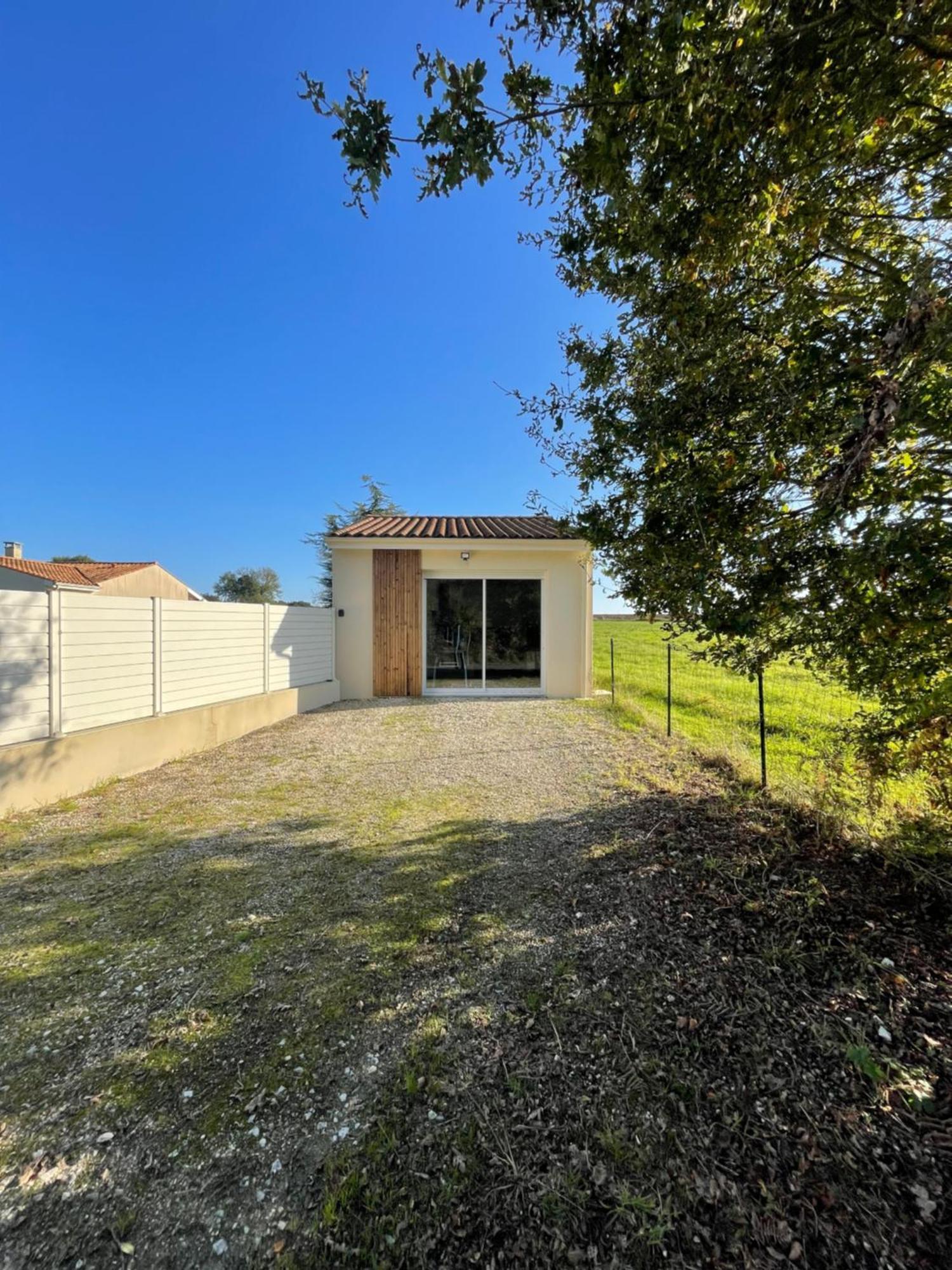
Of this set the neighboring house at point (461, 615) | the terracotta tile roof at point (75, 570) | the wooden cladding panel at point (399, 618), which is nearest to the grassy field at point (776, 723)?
the neighboring house at point (461, 615)

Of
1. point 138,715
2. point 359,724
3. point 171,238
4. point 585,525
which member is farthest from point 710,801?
point 171,238

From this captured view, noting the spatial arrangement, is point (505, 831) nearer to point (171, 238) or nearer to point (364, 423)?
point (171, 238)

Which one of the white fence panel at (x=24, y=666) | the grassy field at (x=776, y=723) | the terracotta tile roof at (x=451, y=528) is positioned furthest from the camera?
the terracotta tile roof at (x=451, y=528)

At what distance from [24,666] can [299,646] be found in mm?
4715

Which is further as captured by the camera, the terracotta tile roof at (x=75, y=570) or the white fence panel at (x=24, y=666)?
the terracotta tile roof at (x=75, y=570)

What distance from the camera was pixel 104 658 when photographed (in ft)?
17.3

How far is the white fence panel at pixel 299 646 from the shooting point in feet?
27.6

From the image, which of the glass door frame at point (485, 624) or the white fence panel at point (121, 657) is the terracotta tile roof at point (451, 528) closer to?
the glass door frame at point (485, 624)

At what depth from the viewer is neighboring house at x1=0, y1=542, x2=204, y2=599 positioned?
800 inches

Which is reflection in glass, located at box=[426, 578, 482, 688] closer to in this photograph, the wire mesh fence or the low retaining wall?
the wire mesh fence

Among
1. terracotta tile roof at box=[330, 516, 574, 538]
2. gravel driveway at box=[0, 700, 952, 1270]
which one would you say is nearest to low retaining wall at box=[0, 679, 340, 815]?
gravel driveway at box=[0, 700, 952, 1270]

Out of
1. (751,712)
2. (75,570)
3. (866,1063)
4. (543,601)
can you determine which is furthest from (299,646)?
(75,570)

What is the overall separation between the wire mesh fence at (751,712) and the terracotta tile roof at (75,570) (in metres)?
22.7

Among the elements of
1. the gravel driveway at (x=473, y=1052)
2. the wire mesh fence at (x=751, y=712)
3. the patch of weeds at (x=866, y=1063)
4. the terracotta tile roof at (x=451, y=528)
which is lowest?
the gravel driveway at (x=473, y=1052)
